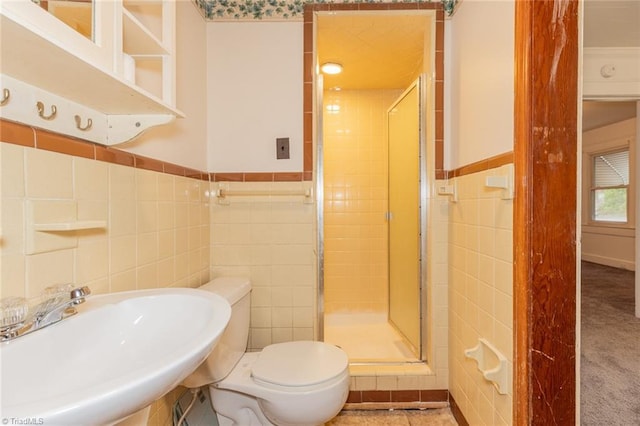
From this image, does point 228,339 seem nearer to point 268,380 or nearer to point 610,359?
point 268,380

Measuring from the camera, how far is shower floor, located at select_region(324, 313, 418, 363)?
208 centimetres

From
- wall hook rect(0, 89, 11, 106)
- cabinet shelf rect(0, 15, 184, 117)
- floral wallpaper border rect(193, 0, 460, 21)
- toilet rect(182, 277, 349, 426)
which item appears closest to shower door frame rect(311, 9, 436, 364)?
floral wallpaper border rect(193, 0, 460, 21)

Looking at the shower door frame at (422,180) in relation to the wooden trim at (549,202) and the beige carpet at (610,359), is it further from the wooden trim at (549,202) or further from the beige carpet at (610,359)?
the beige carpet at (610,359)

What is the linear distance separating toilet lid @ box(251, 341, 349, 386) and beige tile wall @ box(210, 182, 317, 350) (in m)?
0.25

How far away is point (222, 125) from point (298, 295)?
1055 millimetres

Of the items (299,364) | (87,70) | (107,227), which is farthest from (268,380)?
(87,70)

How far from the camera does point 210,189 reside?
69.1 inches

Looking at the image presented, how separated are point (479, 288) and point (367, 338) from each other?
4.36 feet

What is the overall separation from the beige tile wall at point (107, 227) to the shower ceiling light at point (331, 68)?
1.30 m

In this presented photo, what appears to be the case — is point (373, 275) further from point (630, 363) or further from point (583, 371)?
point (630, 363)

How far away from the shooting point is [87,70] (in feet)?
2.20

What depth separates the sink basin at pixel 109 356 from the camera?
15.8 inches

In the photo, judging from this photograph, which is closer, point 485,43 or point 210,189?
point 485,43

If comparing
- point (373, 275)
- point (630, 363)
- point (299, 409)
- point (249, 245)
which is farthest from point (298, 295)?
point (630, 363)
